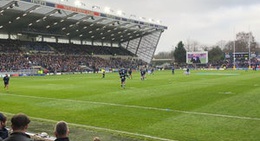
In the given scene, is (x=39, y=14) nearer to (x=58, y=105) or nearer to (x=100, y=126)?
(x=58, y=105)

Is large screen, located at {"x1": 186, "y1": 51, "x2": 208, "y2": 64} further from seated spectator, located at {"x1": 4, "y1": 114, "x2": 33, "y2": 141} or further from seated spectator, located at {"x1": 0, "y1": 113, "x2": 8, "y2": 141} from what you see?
seated spectator, located at {"x1": 4, "y1": 114, "x2": 33, "y2": 141}

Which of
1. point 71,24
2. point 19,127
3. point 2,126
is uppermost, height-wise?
point 71,24

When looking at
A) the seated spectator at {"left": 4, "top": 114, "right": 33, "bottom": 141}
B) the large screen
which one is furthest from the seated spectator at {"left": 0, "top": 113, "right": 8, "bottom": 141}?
the large screen

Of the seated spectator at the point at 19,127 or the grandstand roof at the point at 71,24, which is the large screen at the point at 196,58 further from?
the seated spectator at the point at 19,127

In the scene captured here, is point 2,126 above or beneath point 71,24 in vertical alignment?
beneath

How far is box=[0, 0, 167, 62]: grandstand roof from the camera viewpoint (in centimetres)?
5319

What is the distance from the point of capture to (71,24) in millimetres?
68438

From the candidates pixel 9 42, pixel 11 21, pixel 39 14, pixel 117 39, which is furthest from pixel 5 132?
pixel 117 39

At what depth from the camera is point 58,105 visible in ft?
55.1

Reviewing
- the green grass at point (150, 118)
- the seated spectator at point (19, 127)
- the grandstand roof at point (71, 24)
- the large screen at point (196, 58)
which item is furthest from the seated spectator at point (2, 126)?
the large screen at point (196, 58)

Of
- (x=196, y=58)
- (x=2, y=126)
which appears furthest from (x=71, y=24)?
(x=2, y=126)

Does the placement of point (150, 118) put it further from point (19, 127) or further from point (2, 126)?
point (19, 127)

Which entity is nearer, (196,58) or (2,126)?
(2,126)

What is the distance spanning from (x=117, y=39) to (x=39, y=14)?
42323 millimetres
